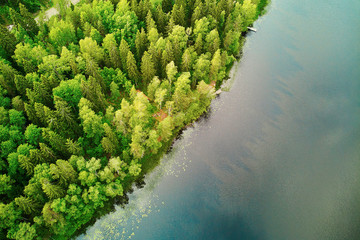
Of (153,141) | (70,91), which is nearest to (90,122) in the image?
(70,91)

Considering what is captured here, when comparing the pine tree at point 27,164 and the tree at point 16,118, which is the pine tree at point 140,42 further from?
the pine tree at point 27,164

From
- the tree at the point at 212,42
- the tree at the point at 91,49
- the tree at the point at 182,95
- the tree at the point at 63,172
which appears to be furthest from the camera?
the tree at the point at 212,42

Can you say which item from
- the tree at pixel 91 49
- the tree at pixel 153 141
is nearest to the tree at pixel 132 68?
the tree at pixel 91 49

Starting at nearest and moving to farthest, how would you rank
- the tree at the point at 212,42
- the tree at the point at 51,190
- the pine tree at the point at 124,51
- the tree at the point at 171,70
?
1. the tree at the point at 51,190
2. the tree at the point at 171,70
3. the pine tree at the point at 124,51
4. the tree at the point at 212,42

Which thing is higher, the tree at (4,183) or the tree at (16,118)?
the tree at (16,118)

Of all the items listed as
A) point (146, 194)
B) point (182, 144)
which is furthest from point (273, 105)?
point (146, 194)

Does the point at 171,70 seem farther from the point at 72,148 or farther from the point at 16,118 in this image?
the point at 16,118

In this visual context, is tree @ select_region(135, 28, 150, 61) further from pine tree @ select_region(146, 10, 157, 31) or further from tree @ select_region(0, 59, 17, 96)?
tree @ select_region(0, 59, 17, 96)
